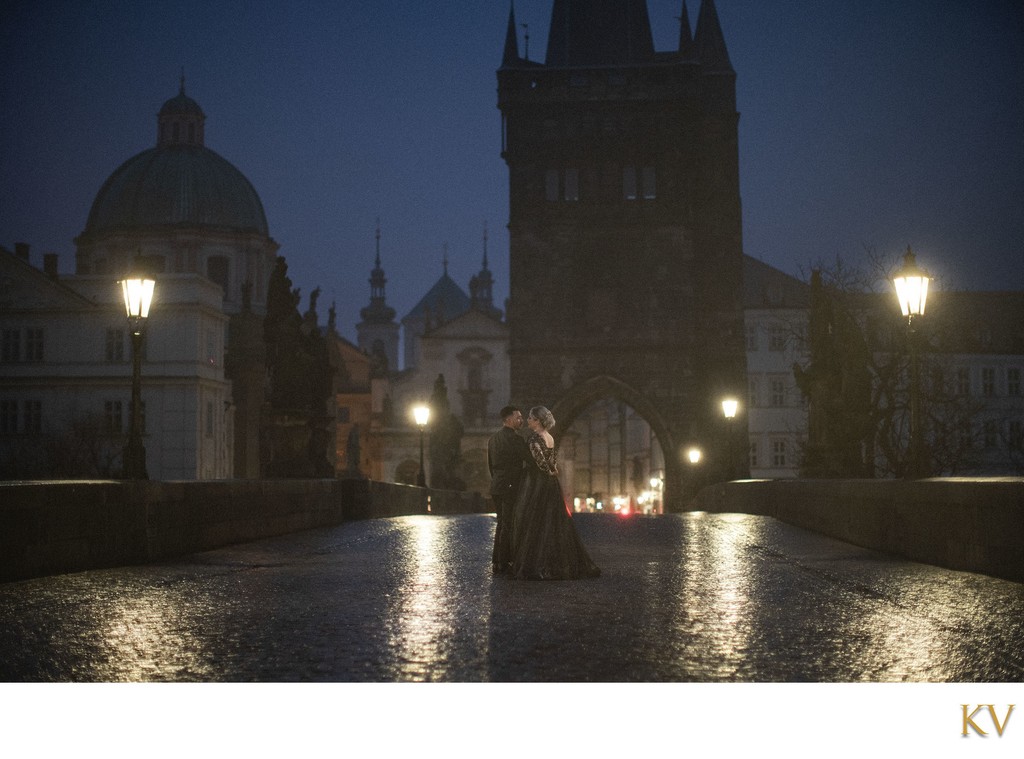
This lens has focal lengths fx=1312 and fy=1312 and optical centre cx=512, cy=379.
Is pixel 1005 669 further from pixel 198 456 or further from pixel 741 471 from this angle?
pixel 198 456

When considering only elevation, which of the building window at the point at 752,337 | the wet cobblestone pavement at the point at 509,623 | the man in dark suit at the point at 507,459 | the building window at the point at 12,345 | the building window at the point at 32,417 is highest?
the building window at the point at 752,337

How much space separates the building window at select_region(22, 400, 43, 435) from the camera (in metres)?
51.2

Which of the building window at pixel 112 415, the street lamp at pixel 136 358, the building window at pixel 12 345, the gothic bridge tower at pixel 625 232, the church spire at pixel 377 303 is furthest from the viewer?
the church spire at pixel 377 303

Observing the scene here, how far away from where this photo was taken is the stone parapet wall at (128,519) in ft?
31.7

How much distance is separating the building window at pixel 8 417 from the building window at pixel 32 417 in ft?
1.28

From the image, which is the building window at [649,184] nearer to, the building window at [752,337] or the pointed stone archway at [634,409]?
the pointed stone archway at [634,409]

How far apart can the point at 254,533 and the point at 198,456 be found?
133 feet

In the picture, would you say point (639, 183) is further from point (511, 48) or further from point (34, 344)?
point (34, 344)

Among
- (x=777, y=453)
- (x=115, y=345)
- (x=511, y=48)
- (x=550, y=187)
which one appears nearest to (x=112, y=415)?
(x=115, y=345)

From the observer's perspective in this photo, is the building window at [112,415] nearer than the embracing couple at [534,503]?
No

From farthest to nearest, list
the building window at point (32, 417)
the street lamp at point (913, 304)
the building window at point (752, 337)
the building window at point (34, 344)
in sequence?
the building window at point (752, 337) < the building window at point (34, 344) < the building window at point (32, 417) < the street lamp at point (913, 304)

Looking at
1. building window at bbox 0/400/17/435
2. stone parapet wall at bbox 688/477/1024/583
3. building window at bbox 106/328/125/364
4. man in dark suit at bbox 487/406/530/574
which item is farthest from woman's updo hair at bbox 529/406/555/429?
building window at bbox 106/328/125/364

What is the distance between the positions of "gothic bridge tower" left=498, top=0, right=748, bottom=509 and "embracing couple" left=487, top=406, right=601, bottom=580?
125 feet

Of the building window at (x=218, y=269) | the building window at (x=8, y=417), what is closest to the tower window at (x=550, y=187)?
the building window at (x=8, y=417)
